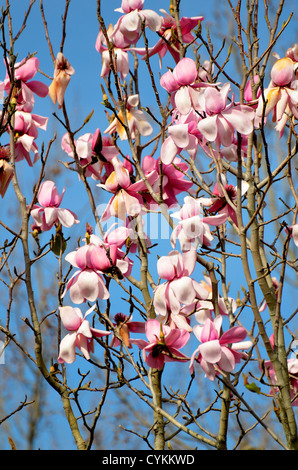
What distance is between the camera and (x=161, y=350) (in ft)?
6.09

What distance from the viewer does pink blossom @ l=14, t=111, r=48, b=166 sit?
7.91ft

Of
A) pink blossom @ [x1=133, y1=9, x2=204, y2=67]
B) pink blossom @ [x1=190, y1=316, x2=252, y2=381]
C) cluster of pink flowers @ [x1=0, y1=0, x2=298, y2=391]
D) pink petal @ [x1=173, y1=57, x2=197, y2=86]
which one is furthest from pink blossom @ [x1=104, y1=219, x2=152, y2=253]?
pink blossom @ [x1=133, y1=9, x2=204, y2=67]

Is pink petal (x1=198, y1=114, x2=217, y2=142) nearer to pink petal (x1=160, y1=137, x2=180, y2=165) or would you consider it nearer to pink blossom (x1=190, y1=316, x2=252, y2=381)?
pink petal (x1=160, y1=137, x2=180, y2=165)

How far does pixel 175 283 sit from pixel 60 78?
952 millimetres

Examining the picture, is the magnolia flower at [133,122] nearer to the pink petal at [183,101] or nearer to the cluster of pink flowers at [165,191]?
the cluster of pink flowers at [165,191]

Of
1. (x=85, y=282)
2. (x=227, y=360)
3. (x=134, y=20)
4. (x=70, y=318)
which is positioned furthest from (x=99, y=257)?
(x=134, y=20)

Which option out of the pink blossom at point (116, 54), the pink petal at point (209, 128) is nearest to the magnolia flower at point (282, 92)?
the pink petal at point (209, 128)

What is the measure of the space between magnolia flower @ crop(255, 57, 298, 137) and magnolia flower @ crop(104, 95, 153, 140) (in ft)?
1.52
